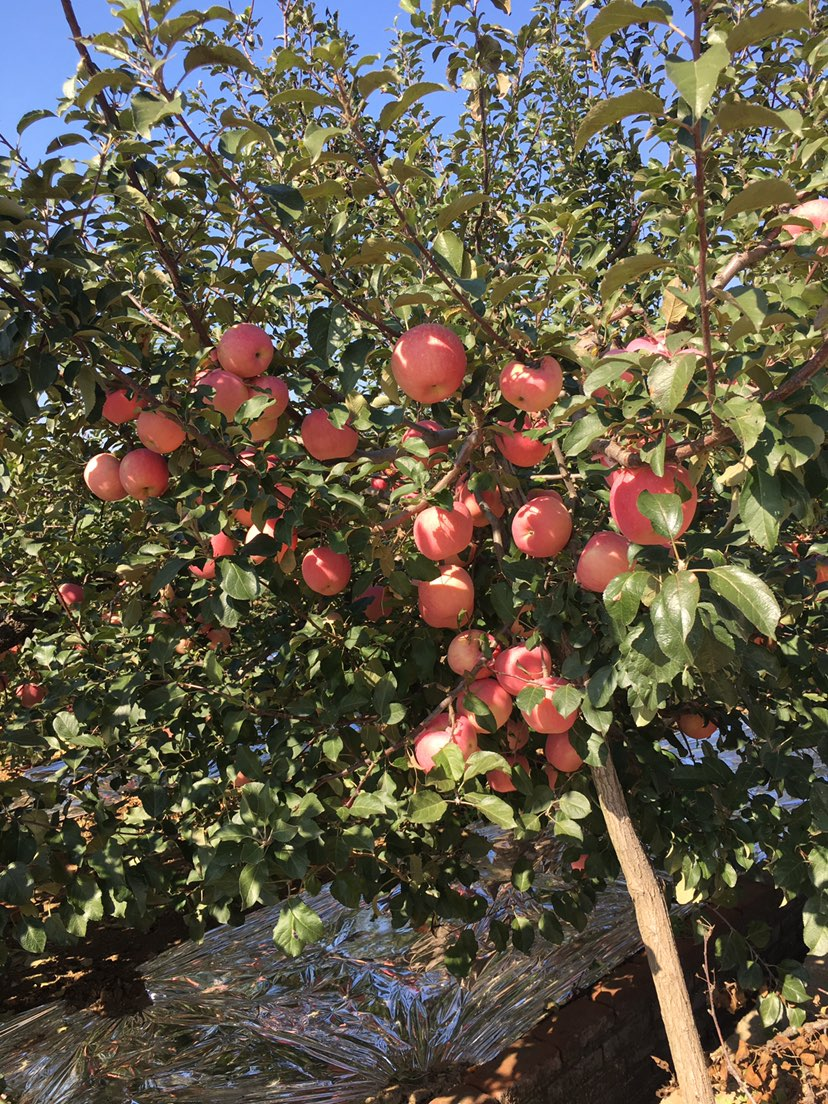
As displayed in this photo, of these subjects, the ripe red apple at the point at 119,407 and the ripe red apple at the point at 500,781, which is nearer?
the ripe red apple at the point at 119,407

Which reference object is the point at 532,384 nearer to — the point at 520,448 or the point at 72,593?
the point at 520,448

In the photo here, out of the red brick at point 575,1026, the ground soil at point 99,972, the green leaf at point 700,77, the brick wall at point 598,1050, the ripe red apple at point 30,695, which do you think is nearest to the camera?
the green leaf at point 700,77

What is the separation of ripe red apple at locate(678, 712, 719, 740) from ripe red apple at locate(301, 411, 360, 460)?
122 centimetres

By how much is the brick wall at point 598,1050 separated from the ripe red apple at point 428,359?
158cm

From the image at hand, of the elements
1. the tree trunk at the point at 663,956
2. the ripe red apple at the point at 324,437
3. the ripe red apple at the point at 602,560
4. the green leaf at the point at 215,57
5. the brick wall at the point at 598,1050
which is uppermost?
the green leaf at the point at 215,57

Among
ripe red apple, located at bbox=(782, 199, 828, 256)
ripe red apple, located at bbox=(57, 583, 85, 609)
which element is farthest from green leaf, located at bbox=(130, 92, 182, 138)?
ripe red apple, located at bbox=(57, 583, 85, 609)

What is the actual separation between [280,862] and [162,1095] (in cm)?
153

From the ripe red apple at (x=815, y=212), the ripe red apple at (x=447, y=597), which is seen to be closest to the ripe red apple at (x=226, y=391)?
the ripe red apple at (x=447, y=597)

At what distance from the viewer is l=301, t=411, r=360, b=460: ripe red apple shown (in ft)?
4.68

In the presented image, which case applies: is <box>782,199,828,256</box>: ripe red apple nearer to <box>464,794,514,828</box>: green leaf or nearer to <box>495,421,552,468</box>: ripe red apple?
<box>495,421,552,468</box>: ripe red apple

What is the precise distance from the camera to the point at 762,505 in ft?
3.20

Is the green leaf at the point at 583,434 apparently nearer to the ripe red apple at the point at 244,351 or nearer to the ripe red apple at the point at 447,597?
the ripe red apple at the point at 447,597

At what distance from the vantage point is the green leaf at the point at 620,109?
76 centimetres

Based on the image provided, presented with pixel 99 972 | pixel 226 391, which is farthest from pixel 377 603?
pixel 99 972
